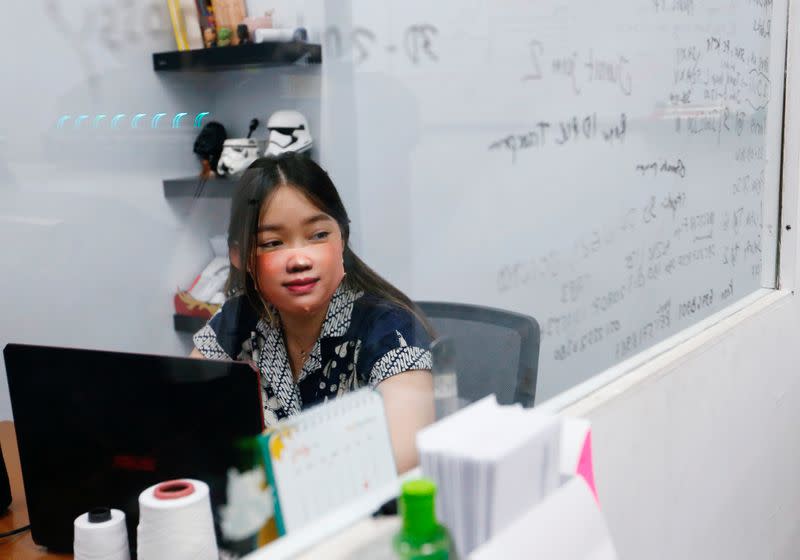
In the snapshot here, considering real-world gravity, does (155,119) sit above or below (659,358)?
above

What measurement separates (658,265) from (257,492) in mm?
1299

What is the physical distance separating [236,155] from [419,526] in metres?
0.87

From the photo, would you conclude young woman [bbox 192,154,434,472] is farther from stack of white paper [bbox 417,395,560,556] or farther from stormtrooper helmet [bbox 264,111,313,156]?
stack of white paper [bbox 417,395,560,556]

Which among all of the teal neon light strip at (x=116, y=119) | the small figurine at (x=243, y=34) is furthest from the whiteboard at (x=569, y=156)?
the teal neon light strip at (x=116, y=119)

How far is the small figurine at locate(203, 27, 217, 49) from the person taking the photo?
142cm

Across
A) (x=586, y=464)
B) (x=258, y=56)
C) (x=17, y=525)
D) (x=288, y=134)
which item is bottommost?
(x=17, y=525)

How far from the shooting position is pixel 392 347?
1.20m

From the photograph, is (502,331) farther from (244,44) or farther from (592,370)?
(244,44)

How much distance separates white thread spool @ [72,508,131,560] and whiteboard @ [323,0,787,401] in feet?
1.75

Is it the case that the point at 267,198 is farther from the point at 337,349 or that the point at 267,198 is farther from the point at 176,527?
the point at 176,527

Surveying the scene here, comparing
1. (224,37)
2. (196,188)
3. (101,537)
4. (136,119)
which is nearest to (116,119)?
(136,119)

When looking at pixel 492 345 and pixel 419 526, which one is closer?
pixel 419 526

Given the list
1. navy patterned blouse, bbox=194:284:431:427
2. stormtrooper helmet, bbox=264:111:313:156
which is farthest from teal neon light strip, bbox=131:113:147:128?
navy patterned blouse, bbox=194:284:431:427

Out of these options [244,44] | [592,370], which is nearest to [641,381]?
[592,370]
